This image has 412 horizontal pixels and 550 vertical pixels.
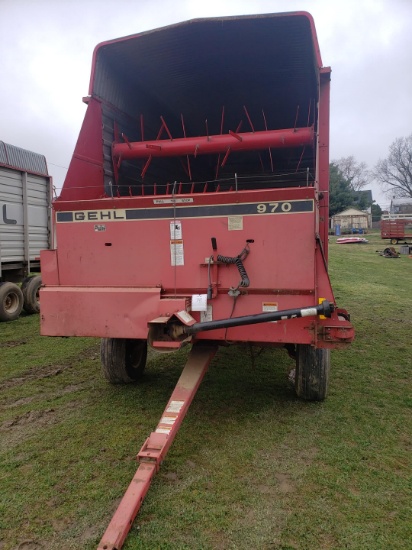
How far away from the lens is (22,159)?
915cm

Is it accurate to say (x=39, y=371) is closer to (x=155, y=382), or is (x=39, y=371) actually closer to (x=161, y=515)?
(x=155, y=382)

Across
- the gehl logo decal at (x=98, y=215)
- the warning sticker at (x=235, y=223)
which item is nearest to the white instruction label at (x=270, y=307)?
the warning sticker at (x=235, y=223)

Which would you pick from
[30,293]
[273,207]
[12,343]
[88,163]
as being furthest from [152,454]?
[30,293]

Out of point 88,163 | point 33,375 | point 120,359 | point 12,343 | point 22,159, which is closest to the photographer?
point 88,163

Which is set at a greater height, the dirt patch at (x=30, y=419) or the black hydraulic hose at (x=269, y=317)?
the black hydraulic hose at (x=269, y=317)

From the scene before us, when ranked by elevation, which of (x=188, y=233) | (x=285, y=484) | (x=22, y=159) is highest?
(x=22, y=159)

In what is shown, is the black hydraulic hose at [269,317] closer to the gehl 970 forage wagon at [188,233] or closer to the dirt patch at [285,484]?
the gehl 970 forage wagon at [188,233]

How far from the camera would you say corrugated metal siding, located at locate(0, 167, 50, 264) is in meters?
8.50

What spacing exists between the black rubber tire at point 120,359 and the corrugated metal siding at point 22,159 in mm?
5602

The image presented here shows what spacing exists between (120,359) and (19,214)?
18.8ft

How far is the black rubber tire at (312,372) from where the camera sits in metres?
3.86

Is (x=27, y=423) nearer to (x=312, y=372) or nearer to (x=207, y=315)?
(x=207, y=315)

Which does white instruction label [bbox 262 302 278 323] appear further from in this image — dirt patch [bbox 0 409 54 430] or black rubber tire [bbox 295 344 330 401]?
dirt patch [bbox 0 409 54 430]

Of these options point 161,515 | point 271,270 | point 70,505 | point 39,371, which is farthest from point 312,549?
point 39,371
